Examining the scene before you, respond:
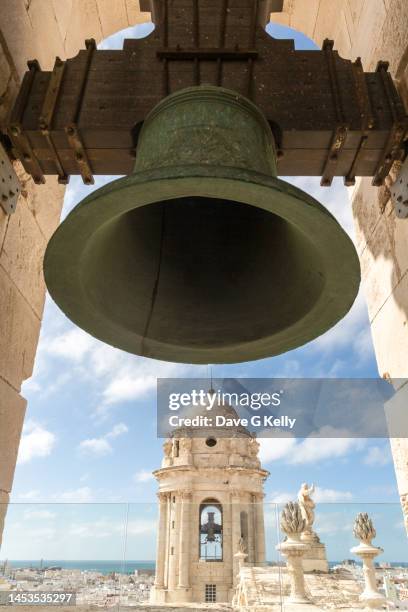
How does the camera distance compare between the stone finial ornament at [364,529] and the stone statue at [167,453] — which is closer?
the stone finial ornament at [364,529]

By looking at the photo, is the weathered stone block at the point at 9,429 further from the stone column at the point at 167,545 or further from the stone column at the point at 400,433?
the stone column at the point at 167,545

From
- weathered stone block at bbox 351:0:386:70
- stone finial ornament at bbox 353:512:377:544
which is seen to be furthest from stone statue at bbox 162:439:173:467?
weathered stone block at bbox 351:0:386:70

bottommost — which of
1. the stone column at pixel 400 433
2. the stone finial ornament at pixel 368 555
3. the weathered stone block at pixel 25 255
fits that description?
the stone finial ornament at pixel 368 555

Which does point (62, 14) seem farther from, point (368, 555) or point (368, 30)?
point (368, 555)

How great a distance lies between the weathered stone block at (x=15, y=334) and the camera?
2949mm

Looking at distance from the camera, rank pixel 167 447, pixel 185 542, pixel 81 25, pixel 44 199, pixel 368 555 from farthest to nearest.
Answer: pixel 167 447 → pixel 185 542 → pixel 368 555 → pixel 81 25 → pixel 44 199

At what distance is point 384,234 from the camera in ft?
11.0

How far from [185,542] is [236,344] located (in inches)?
970

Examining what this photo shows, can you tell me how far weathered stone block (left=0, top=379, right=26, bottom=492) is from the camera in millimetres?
2941

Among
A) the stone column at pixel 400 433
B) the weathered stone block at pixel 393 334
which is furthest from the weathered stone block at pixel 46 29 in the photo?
the stone column at pixel 400 433

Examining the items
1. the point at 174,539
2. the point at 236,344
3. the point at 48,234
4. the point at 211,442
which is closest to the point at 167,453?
the point at 211,442

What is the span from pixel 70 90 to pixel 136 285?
4.35 feet

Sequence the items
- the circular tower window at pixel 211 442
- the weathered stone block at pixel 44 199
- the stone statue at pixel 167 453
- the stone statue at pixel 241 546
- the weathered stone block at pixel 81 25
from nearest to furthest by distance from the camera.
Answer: the weathered stone block at pixel 44 199, the weathered stone block at pixel 81 25, the stone statue at pixel 241 546, the stone statue at pixel 167 453, the circular tower window at pixel 211 442

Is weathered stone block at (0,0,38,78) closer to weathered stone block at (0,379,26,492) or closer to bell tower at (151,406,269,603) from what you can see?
weathered stone block at (0,379,26,492)
